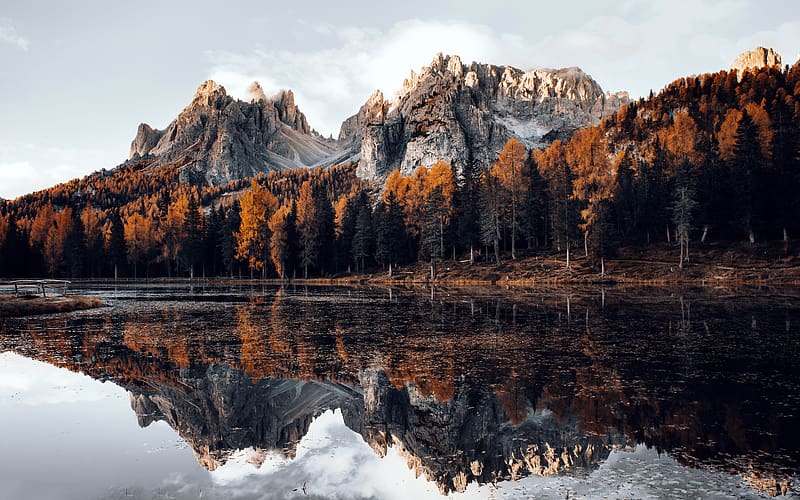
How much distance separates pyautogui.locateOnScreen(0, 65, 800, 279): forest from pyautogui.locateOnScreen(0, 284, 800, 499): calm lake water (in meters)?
53.7

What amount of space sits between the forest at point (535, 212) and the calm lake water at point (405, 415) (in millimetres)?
53676

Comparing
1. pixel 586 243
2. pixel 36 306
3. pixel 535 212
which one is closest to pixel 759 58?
pixel 535 212

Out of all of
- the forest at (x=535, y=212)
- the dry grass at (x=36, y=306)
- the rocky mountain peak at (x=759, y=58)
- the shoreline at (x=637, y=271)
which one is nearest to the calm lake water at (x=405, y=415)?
the dry grass at (x=36, y=306)

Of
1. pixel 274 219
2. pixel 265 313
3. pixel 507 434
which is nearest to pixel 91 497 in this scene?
pixel 507 434

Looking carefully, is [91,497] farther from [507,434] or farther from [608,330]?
[608,330]

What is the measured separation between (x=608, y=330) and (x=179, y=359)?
726 inches

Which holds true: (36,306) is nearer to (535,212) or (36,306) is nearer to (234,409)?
(234,409)

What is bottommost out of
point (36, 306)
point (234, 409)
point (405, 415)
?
point (405, 415)

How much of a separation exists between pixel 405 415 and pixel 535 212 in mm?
76756

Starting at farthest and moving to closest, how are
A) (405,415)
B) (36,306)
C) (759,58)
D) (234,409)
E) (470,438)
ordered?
(759,58) → (36,306) → (234,409) → (405,415) → (470,438)

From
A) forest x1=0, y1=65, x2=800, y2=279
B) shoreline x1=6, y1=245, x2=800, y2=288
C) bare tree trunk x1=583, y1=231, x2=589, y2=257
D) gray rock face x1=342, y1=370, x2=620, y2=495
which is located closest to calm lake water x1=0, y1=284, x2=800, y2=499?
gray rock face x1=342, y1=370, x2=620, y2=495

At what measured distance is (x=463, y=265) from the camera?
8212 cm

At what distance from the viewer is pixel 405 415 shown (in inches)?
456

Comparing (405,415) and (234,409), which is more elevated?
(234,409)
